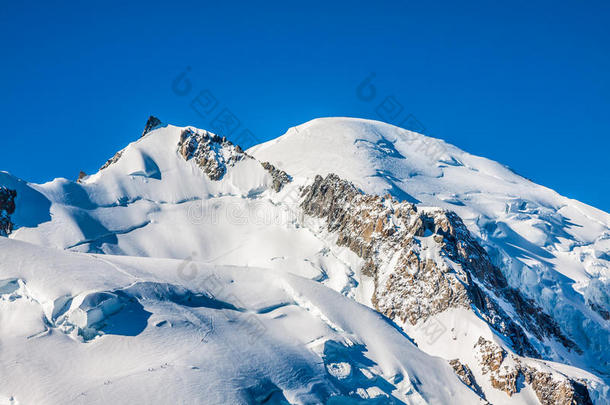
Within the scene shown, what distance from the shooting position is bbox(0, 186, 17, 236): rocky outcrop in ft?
225

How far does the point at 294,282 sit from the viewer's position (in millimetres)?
55500

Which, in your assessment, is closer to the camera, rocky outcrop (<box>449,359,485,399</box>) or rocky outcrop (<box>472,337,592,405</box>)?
rocky outcrop (<box>472,337,592,405</box>)

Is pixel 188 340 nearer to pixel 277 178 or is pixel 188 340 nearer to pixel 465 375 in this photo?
pixel 465 375

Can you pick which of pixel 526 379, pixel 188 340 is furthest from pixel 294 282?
pixel 526 379

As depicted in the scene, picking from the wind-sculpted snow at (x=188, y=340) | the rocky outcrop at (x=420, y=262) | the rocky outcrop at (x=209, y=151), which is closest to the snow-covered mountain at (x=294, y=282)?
the wind-sculpted snow at (x=188, y=340)

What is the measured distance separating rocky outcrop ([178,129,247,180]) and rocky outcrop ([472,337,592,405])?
50.0 metres

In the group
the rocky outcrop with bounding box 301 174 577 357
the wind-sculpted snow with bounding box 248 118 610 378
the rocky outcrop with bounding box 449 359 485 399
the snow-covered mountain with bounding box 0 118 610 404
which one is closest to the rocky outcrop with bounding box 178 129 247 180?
the snow-covered mountain with bounding box 0 118 610 404

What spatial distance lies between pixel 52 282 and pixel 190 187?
44.3 m

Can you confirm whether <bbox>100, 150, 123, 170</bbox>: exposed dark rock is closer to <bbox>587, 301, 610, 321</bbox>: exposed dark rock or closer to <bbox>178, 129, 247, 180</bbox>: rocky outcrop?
<bbox>178, 129, 247, 180</bbox>: rocky outcrop

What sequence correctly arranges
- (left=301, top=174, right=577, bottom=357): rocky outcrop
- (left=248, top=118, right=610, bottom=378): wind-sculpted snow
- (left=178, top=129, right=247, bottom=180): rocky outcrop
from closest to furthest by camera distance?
(left=301, top=174, right=577, bottom=357): rocky outcrop < (left=248, top=118, right=610, bottom=378): wind-sculpted snow < (left=178, top=129, right=247, bottom=180): rocky outcrop

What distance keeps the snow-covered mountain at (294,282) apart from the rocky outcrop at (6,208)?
19 cm

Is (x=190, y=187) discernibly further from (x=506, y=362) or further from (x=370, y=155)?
(x=506, y=362)

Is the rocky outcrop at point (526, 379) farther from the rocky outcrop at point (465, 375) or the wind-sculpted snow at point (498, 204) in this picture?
the wind-sculpted snow at point (498, 204)

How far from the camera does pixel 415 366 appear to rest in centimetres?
5144
